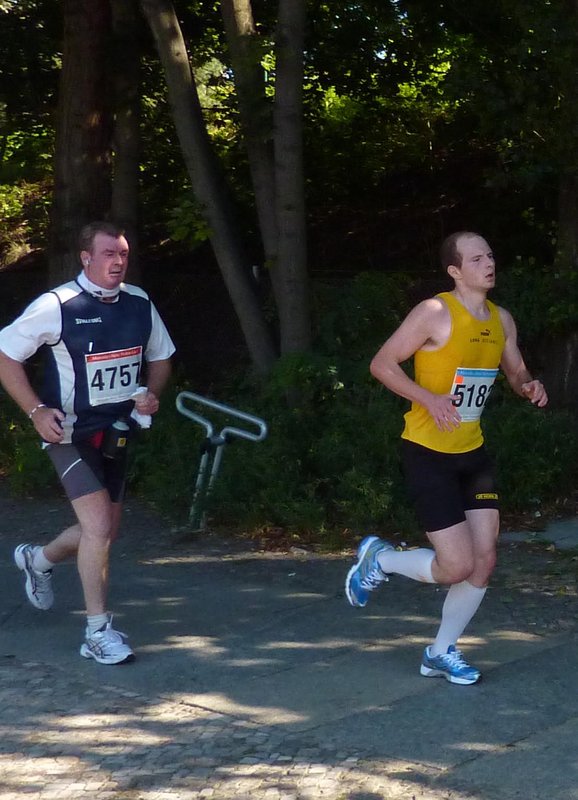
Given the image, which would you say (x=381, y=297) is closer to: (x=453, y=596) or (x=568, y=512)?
(x=568, y=512)

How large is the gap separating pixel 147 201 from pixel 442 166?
350 centimetres

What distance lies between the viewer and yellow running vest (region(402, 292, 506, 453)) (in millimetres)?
4992

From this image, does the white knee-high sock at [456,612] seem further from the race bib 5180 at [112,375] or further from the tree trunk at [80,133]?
the tree trunk at [80,133]

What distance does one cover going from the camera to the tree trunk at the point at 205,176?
9.23m

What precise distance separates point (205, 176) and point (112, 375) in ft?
13.5

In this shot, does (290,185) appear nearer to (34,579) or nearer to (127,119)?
(127,119)

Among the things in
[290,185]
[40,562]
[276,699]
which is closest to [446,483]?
[276,699]

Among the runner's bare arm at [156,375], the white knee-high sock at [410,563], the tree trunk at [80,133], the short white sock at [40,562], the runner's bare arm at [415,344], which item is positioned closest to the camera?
the runner's bare arm at [415,344]

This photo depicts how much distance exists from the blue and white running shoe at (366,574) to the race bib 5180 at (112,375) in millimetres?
1288

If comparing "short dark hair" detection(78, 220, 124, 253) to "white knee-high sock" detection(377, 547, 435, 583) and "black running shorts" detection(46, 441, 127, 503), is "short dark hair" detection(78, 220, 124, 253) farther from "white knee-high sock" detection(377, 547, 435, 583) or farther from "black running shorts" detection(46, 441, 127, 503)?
"white knee-high sock" detection(377, 547, 435, 583)

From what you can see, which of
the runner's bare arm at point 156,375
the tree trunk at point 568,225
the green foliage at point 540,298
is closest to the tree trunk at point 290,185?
the green foliage at point 540,298

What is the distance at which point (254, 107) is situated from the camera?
350 inches

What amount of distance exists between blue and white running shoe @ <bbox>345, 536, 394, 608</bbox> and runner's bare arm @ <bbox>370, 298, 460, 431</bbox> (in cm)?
91

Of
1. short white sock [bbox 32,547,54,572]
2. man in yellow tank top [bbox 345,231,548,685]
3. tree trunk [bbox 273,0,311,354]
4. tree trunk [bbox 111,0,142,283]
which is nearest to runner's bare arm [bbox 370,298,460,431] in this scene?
man in yellow tank top [bbox 345,231,548,685]
